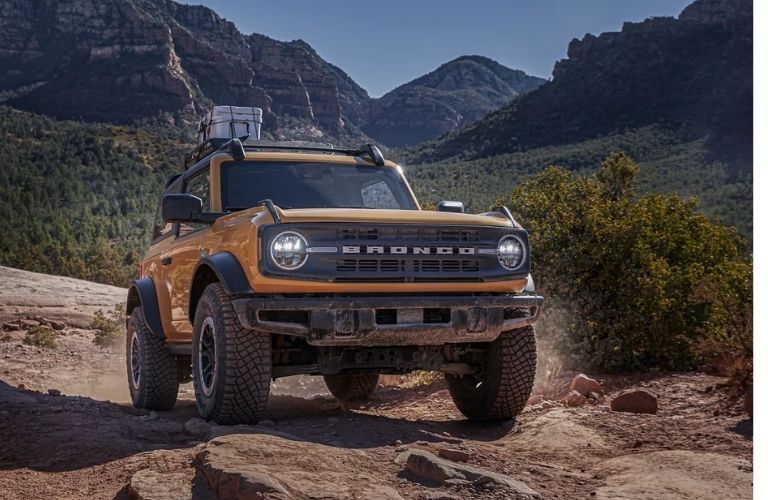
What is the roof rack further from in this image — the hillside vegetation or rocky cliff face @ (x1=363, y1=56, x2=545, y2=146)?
rocky cliff face @ (x1=363, y1=56, x2=545, y2=146)

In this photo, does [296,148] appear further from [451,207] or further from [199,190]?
[451,207]

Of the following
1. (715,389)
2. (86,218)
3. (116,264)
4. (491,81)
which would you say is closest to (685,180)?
(116,264)

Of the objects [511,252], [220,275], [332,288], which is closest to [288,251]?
[332,288]

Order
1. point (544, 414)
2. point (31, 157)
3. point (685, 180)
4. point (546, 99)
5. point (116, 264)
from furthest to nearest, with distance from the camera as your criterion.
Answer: point (546, 99) < point (31, 157) < point (685, 180) < point (116, 264) < point (544, 414)

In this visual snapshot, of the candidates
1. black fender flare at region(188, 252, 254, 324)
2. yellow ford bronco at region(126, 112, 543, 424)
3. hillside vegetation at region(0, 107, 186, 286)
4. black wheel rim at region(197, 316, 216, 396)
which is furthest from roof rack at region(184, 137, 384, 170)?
hillside vegetation at region(0, 107, 186, 286)

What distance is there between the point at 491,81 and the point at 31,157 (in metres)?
128

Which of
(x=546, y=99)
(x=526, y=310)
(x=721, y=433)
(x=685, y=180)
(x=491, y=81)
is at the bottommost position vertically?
(x=721, y=433)

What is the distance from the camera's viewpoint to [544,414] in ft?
21.0

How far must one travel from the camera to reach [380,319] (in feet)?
16.8

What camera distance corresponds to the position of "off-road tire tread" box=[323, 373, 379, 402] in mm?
8477

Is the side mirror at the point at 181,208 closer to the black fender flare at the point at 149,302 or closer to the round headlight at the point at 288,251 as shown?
the round headlight at the point at 288,251

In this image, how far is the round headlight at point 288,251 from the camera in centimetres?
501

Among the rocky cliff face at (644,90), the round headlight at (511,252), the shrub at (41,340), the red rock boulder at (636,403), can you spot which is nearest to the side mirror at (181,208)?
the round headlight at (511,252)

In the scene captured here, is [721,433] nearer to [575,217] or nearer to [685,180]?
[575,217]
